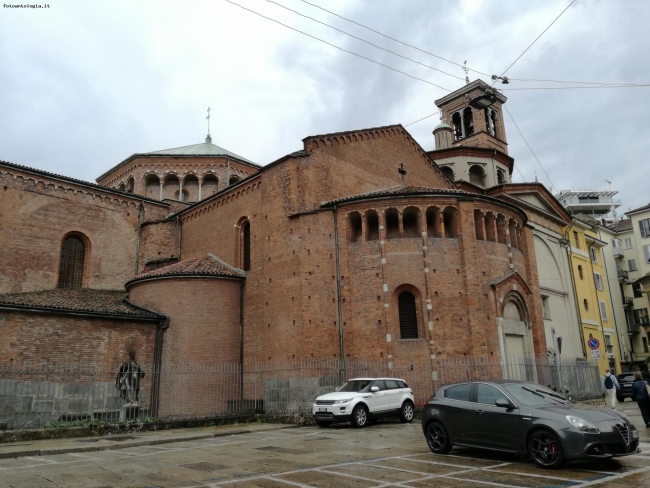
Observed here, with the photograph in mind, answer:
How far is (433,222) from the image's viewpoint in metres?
21.0

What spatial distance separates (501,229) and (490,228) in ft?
2.93

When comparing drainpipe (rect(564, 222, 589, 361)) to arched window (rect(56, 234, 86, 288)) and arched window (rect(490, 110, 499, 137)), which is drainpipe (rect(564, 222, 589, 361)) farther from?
arched window (rect(56, 234, 86, 288))

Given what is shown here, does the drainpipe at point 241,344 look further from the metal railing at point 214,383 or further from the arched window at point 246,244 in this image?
the arched window at point 246,244

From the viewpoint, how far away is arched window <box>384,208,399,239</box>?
20766mm

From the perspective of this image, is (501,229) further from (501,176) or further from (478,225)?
(501,176)

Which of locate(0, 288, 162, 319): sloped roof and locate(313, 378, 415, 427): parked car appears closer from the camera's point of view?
locate(313, 378, 415, 427): parked car

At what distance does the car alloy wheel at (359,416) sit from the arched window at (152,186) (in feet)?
70.5

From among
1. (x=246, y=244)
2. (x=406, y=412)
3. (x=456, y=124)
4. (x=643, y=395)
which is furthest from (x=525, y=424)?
(x=456, y=124)

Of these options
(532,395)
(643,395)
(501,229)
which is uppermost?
(501,229)

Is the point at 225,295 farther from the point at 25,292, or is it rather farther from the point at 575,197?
the point at 575,197

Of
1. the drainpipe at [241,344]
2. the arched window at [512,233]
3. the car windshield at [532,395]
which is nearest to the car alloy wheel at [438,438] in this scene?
the car windshield at [532,395]

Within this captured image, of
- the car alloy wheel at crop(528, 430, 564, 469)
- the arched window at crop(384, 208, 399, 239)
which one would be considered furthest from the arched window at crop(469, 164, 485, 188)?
the car alloy wheel at crop(528, 430, 564, 469)

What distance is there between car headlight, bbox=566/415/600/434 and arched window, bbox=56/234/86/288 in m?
21.8

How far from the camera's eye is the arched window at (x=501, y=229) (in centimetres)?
2222
